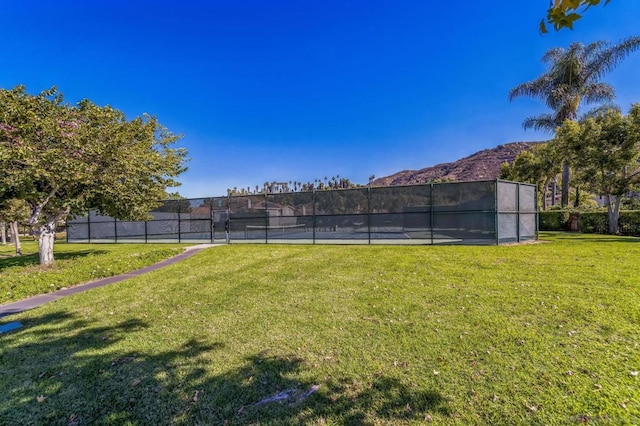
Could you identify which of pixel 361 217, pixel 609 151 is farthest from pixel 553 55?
pixel 361 217

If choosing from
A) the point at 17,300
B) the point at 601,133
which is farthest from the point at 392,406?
the point at 601,133

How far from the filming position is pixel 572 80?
58.6 feet

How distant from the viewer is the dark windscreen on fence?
10297 millimetres

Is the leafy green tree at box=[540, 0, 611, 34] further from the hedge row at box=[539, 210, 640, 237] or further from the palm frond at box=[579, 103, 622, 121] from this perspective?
the palm frond at box=[579, 103, 622, 121]

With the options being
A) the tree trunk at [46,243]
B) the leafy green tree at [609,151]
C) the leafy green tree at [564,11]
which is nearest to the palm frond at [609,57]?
the leafy green tree at [609,151]

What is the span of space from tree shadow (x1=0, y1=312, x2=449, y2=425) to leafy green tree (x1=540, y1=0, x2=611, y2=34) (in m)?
2.29

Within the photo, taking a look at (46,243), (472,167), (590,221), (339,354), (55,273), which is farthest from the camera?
(472,167)

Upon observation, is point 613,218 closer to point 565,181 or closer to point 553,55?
point 565,181

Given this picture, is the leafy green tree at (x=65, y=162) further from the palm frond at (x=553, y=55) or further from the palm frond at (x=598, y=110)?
the palm frond at (x=598, y=110)

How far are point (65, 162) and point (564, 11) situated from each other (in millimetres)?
8554

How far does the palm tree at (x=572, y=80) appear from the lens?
17000 mm

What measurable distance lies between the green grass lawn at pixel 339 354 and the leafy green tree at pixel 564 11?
2237 mm

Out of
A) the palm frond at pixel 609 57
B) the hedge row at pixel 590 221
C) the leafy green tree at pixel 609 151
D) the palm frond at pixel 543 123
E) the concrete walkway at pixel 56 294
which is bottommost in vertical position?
the concrete walkway at pixel 56 294

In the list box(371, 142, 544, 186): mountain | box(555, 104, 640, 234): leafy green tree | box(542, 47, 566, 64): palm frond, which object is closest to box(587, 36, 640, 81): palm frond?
box(542, 47, 566, 64): palm frond
